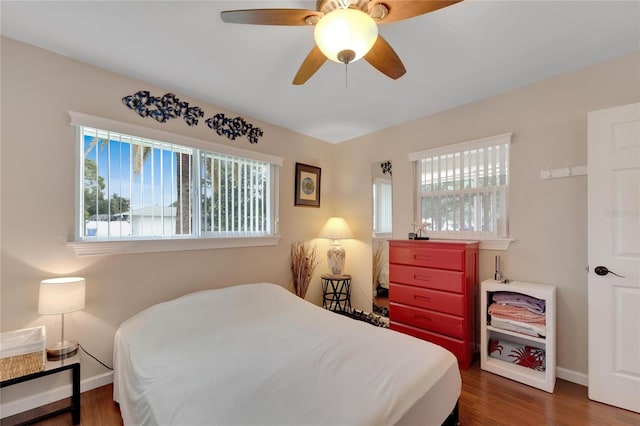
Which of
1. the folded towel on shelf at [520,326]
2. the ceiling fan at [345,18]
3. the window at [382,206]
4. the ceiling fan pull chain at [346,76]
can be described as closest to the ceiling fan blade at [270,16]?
the ceiling fan at [345,18]

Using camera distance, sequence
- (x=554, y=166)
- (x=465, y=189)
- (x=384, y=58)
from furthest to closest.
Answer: (x=465, y=189) → (x=554, y=166) → (x=384, y=58)

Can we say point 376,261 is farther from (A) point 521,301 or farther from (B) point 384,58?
(B) point 384,58

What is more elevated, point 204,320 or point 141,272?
point 141,272

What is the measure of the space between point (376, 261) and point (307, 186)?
1.35 meters

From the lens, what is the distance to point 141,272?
2.29 m

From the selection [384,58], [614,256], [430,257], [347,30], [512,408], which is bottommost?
[512,408]

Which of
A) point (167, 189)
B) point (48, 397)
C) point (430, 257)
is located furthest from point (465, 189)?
point (48, 397)

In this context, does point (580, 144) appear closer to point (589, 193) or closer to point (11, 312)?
point (589, 193)

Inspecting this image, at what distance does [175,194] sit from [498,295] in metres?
3.09

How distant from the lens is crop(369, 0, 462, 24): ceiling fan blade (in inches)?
47.6

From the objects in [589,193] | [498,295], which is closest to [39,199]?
[498,295]

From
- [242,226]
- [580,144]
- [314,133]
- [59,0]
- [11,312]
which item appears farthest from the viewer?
[314,133]

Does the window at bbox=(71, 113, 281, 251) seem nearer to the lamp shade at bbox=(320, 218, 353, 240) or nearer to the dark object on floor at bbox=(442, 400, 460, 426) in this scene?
the lamp shade at bbox=(320, 218, 353, 240)

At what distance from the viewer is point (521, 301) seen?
Answer: 2293 mm
